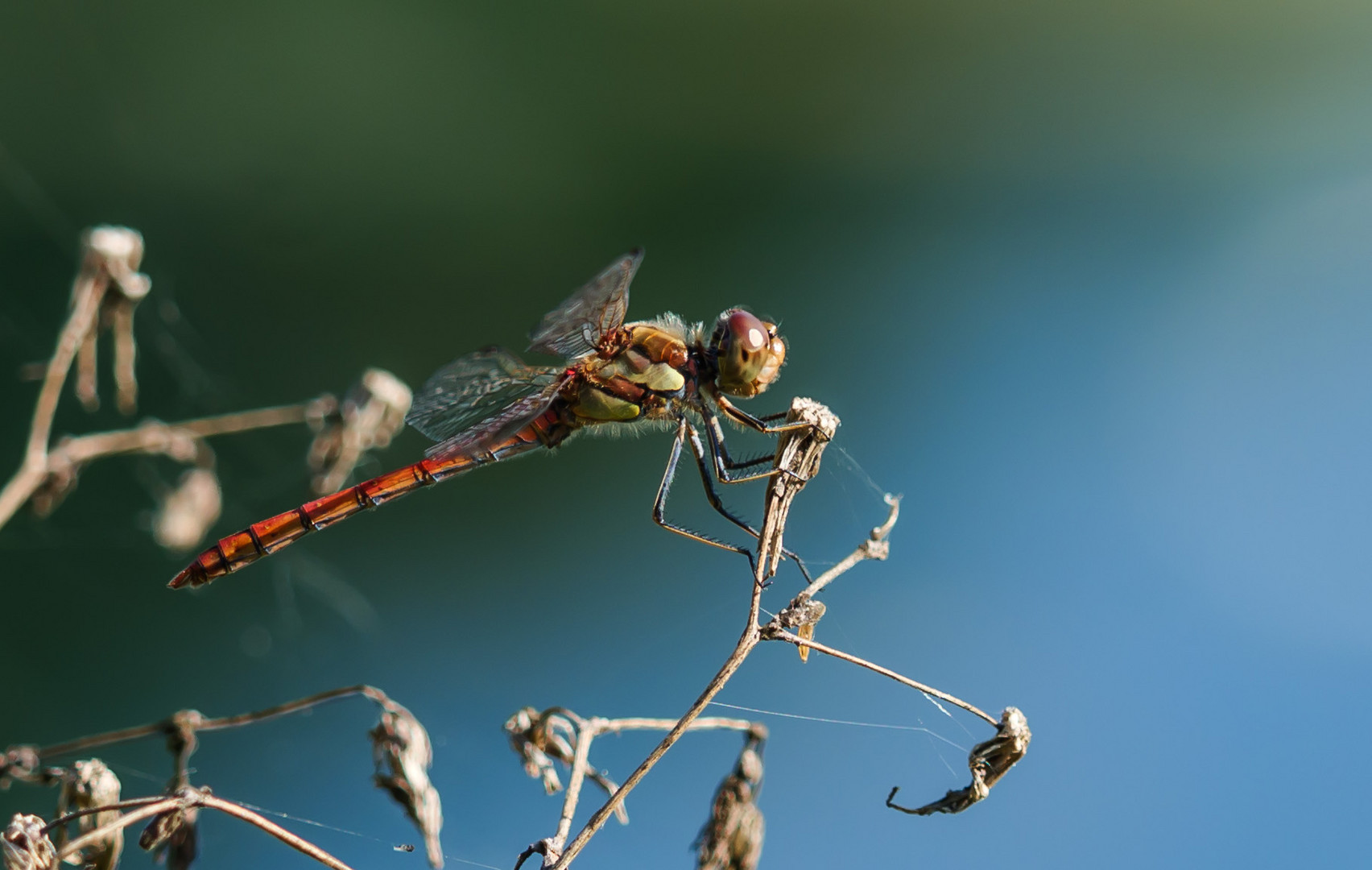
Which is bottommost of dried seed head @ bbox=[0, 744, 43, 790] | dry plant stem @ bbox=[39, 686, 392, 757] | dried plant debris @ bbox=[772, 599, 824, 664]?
dried seed head @ bbox=[0, 744, 43, 790]

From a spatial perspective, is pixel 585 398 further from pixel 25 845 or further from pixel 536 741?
pixel 25 845

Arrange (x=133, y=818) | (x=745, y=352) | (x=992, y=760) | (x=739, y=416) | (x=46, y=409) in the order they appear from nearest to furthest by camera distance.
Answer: (x=133, y=818), (x=992, y=760), (x=46, y=409), (x=745, y=352), (x=739, y=416)

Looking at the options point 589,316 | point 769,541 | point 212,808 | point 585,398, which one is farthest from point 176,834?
point 589,316

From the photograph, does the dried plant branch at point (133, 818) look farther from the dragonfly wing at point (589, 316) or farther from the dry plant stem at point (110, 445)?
the dragonfly wing at point (589, 316)

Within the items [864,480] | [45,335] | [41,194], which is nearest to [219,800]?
[864,480]

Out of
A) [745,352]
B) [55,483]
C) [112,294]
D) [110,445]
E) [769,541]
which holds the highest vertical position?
[745,352]

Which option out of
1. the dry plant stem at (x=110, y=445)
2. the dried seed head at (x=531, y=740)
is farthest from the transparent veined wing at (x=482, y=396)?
the dried seed head at (x=531, y=740)

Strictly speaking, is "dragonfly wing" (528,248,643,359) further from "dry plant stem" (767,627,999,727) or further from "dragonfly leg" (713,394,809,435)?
"dry plant stem" (767,627,999,727)

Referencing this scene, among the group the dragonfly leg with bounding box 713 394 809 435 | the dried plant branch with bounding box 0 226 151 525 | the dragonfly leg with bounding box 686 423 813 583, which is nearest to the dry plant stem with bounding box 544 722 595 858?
the dragonfly leg with bounding box 686 423 813 583
